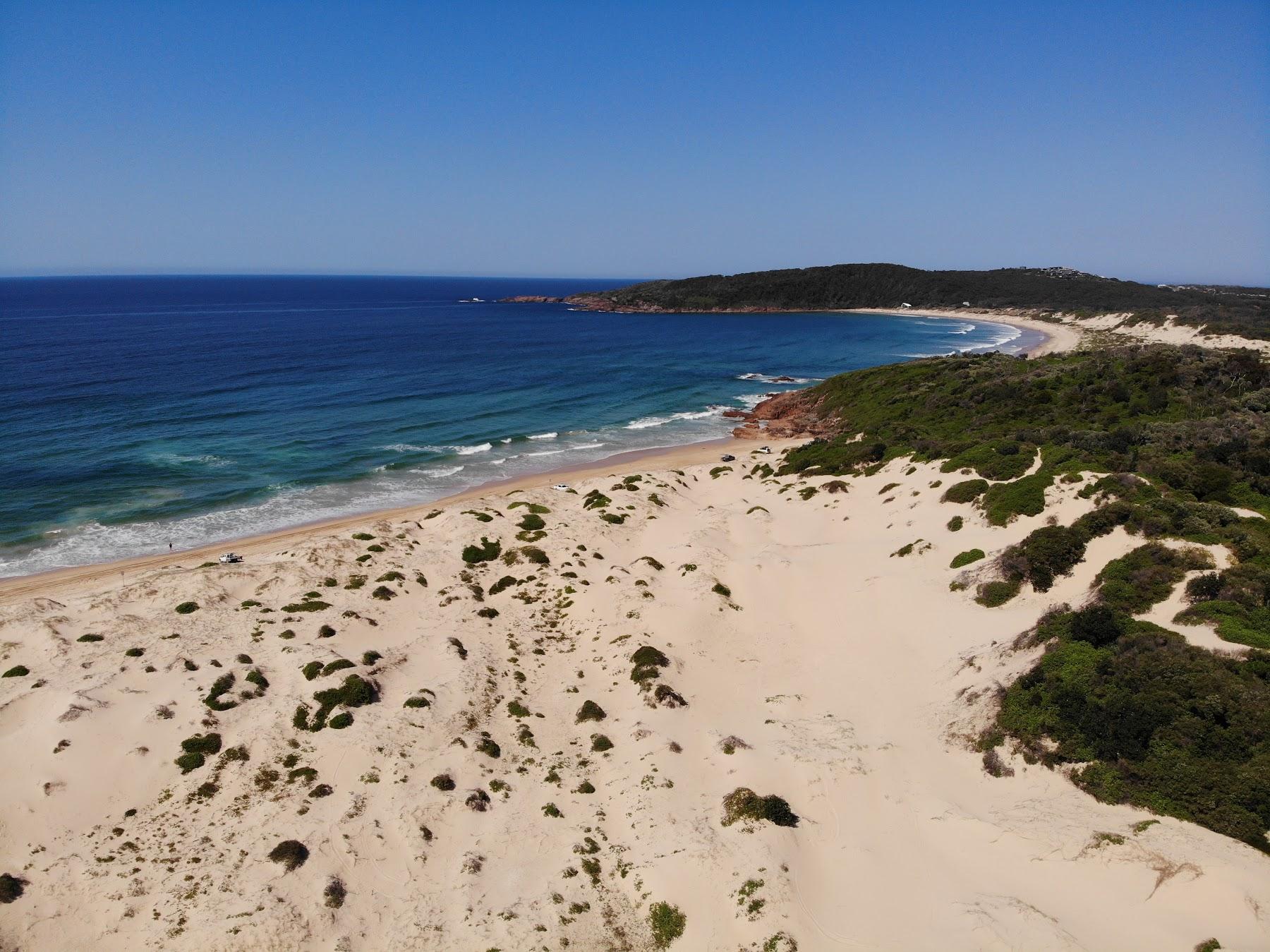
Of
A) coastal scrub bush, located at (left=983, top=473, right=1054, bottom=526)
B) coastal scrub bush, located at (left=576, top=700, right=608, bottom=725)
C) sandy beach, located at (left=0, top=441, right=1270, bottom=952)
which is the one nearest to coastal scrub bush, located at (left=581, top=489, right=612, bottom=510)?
sandy beach, located at (left=0, top=441, right=1270, bottom=952)

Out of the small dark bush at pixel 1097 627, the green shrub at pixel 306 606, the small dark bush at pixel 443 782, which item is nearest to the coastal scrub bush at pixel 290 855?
the small dark bush at pixel 443 782

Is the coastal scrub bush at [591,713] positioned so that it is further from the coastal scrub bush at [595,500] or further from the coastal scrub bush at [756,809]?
the coastal scrub bush at [595,500]

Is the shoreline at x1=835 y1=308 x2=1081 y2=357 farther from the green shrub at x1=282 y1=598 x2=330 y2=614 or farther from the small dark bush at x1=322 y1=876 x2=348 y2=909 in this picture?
the small dark bush at x1=322 y1=876 x2=348 y2=909

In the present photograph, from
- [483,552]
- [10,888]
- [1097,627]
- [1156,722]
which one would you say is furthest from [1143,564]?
[10,888]

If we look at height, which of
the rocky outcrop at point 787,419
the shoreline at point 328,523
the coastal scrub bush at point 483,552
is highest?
the rocky outcrop at point 787,419

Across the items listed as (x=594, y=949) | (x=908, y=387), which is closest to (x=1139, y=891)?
(x=594, y=949)
